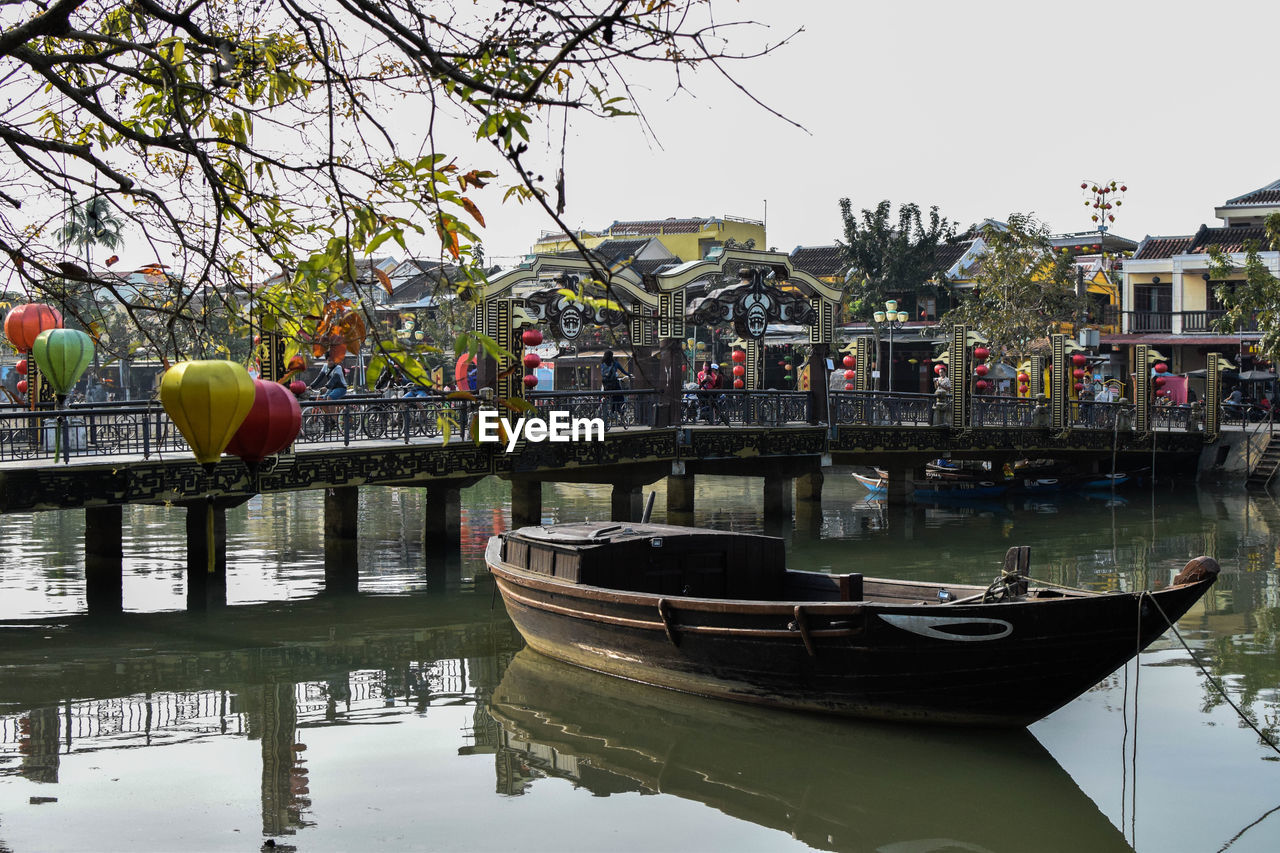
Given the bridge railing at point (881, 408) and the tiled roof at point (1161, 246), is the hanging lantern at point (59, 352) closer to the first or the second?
the bridge railing at point (881, 408)

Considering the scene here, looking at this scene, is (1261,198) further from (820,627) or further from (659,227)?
(820,627)

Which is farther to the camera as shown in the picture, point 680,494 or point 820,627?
point 680,494

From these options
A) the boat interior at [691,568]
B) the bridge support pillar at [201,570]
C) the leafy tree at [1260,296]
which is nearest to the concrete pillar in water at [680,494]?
the bridge support pillar at [201,570]

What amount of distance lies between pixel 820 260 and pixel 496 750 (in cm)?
4056

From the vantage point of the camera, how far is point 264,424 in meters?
6.64

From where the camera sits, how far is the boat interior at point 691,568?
12477 millimetres

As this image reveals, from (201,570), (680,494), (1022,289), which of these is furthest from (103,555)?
(1022,289)

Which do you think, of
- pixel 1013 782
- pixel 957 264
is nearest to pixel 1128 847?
pixel 1013 782

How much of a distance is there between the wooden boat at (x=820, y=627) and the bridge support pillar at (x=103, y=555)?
595 cm

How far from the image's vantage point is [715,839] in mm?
8820

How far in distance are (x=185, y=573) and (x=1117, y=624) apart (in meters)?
13.4

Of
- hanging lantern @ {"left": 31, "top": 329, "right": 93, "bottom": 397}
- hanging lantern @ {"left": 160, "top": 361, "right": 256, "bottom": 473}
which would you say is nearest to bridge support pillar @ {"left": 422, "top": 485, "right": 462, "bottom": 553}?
hanging lantern @ {"left": 31, "top": 329, "right": 93, "bottom": 397}

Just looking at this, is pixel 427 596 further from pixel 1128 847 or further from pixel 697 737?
pixel 1128 847

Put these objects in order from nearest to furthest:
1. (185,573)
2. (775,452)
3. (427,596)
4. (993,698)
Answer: (993,698) → (427,596) → (185,573) → (775,452)
